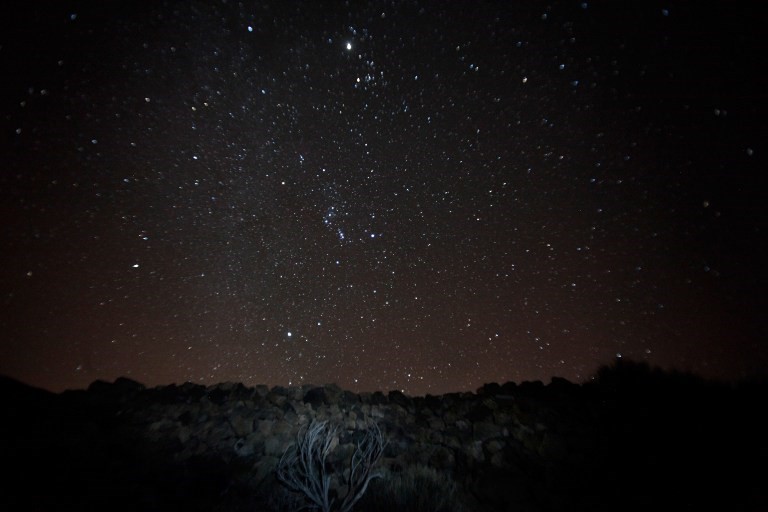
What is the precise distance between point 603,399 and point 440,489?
4.87m

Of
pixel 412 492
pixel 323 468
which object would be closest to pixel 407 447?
pixel 412 492

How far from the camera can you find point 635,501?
4.57 meters

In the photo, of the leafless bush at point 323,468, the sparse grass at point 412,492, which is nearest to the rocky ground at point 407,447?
the sparse grass at point 412,492

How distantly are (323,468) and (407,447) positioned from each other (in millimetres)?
1396

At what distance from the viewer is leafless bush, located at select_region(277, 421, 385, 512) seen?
4480mm

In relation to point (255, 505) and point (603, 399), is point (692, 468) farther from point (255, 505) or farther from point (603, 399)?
point (255, 505)

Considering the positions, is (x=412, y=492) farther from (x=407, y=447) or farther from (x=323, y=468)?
(x=323, y=468)

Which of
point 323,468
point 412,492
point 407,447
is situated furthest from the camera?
point 407,447

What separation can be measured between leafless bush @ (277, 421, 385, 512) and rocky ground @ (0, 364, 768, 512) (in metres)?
0.17

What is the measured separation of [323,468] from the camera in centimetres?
483

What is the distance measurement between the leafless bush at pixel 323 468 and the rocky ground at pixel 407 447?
0.17 metres

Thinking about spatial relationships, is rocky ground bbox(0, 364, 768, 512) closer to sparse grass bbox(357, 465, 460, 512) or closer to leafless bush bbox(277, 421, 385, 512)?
sparse grass bbox(357, 465, 460, 512)

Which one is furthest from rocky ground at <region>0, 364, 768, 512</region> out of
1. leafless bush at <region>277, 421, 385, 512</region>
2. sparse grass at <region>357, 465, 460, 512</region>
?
leafless bush at <region>277, 421, 385, 512</region>

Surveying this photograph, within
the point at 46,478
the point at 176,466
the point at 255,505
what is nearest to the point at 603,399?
the point at 255,505
